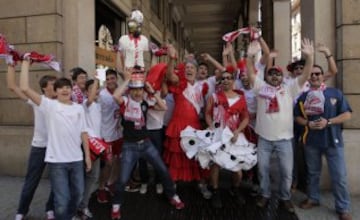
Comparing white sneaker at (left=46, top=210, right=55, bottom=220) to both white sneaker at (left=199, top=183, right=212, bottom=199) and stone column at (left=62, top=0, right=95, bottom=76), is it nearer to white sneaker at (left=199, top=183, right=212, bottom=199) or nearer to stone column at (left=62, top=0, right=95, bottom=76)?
white sneaker at (left=199, top=183, right=212, bottom=199)

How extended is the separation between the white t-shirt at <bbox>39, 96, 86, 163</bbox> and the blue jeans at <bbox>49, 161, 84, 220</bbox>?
0.08m

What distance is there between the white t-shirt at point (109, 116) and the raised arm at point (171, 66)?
77 centimetres

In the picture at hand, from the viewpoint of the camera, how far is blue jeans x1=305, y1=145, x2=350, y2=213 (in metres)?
4.52

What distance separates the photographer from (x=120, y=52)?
512cm

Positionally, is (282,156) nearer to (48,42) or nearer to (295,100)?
(295,100)

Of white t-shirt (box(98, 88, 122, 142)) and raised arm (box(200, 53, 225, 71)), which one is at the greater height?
raised arm (box(200, 53, 225, 71))

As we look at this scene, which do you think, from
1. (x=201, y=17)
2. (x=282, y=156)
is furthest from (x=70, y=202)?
(x=201, y=17)

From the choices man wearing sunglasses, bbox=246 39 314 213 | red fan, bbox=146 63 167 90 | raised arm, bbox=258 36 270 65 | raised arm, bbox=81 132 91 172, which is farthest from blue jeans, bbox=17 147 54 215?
raised arm, bbox=258 36 270 65

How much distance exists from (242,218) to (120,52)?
2640mm

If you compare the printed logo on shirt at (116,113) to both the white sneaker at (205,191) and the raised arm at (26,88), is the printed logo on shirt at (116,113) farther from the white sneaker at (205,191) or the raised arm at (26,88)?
the white sneaker at (205,191)

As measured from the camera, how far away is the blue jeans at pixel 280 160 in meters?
4.61

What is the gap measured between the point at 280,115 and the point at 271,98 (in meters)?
0.23

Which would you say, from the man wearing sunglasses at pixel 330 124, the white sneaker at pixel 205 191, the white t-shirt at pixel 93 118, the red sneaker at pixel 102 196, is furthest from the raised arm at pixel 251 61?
the red sneaker at pixel 102 196

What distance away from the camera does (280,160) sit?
4656mm
